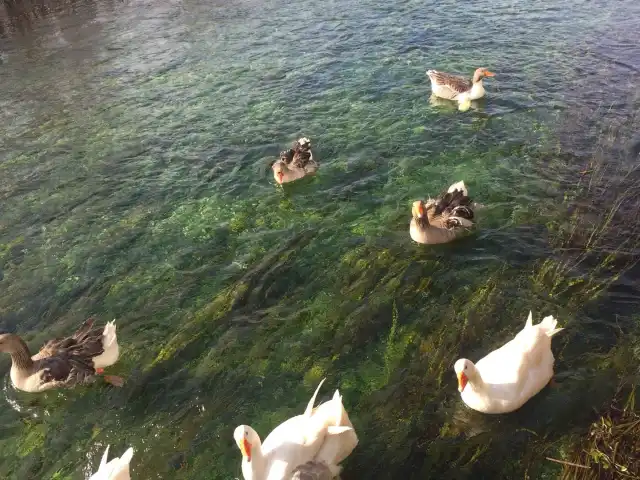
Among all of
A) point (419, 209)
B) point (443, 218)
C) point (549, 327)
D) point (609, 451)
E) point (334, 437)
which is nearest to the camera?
point (609, 451)

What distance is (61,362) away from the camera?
8766 millimetres

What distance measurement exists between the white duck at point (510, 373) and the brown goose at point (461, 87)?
34.0ft

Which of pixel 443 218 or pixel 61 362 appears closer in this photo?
pixel 61 362

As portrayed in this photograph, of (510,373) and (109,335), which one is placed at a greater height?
(109,335)

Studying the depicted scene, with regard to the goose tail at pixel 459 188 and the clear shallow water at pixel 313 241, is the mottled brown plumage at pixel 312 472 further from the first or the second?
the goose tail at pixel 459 188

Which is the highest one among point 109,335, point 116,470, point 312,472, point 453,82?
point 453,82

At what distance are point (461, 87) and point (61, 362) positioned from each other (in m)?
14.2

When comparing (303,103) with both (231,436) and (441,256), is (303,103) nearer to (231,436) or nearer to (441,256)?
(441,256)

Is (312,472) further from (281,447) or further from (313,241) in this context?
(313,241)

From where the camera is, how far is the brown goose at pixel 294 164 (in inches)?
527

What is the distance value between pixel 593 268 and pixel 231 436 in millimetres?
7721

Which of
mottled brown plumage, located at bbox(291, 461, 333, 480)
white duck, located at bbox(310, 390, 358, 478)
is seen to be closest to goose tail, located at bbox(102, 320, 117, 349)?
white duck, located at bbox(310, 390, 358, 478)

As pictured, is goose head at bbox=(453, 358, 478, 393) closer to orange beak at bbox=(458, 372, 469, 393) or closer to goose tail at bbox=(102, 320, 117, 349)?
orange beak at bbox=(458, 372, 469, 393)

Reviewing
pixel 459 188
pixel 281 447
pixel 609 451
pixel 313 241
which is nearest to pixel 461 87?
pixel 459 188
